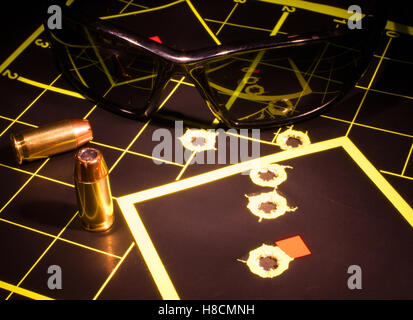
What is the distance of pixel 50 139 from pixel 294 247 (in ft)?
1.84

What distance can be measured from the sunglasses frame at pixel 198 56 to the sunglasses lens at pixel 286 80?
11mm

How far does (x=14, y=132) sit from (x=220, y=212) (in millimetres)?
516

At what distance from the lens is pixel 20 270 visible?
1.12 meters

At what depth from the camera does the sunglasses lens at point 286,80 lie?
1386 millimetres

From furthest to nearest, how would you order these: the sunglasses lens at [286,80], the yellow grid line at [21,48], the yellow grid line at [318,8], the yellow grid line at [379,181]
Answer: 1. the yellow grid line at [318,8]
2. the yellow grid line at [21,48]
3. the sunglasses lens at [286,80]
4. the yellow grid line at [379,181]

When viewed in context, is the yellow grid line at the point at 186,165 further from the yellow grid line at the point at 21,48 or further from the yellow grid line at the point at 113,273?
the yellow grid line at the point at 21,48

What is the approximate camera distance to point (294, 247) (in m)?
1.16

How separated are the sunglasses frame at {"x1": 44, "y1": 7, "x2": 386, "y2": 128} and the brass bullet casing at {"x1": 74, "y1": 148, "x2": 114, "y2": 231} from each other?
0.98 feet

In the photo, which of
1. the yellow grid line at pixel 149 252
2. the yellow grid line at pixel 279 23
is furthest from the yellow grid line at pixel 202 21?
the yellow grid line at pixel 149 252

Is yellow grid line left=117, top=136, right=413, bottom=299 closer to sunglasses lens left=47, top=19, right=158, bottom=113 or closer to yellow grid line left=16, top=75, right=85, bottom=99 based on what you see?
sunglasses lens left=47, top=19, right=158, bottom=113

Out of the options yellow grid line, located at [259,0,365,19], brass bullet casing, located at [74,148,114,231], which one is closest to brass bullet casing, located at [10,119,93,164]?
brass bullet casing, located at [74,148,114,231]

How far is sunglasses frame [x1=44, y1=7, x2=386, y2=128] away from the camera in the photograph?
130 centimetres
